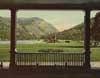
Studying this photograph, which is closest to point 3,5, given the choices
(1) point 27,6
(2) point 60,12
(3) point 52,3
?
(1) point 27,6

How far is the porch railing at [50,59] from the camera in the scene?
11.9 m

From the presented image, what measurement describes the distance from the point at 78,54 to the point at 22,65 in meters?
2.07

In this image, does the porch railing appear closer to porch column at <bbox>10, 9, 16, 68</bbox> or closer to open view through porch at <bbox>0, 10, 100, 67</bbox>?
open view through porch at <bbox>0, 10, 100, 67</bbox>

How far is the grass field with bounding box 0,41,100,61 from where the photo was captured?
40.4ft

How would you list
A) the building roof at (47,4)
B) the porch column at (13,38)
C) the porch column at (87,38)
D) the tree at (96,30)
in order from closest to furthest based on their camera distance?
the building roof at (47,4) < the porch column at (13,38) < the porch column at (87,38) < the tree at (96,30)

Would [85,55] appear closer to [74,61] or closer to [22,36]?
[74,61]

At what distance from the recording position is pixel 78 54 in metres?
12.0

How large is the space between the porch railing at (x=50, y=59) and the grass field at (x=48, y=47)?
305mm

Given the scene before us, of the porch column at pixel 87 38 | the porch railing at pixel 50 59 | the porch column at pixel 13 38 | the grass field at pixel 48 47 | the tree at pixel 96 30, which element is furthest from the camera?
the tree at pixel 96 30

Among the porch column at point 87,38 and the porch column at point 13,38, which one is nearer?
the porch column at point 13,38

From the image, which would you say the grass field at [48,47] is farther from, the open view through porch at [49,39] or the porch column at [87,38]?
the porch column at [87,38]

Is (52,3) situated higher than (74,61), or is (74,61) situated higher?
(52,3)

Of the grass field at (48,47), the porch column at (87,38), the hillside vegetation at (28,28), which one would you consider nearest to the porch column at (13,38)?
Answer: the grass field at (48,47)

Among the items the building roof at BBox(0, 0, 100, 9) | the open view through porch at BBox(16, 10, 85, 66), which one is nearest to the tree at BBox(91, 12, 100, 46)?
the open view through porch at BBox(16, 10, 85, 66)
